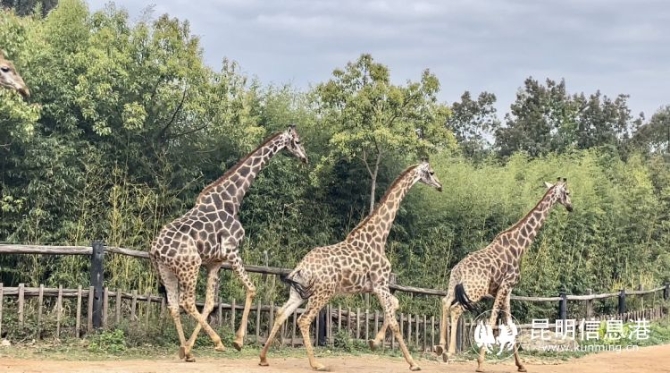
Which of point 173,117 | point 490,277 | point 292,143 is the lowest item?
point 490,277

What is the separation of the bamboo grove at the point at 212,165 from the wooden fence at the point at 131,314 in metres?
0.93

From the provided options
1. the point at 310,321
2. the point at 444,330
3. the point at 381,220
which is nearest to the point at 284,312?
the point at 310,321

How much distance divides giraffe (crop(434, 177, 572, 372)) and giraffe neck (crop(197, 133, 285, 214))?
9.10ft

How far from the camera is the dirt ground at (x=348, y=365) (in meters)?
7.55

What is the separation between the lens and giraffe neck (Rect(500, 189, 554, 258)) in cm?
989

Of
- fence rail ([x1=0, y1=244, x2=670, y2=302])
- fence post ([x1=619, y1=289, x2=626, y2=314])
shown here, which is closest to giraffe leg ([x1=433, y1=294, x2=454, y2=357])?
fence rail ([x1=0, y1=244, x2=670, y2=302])

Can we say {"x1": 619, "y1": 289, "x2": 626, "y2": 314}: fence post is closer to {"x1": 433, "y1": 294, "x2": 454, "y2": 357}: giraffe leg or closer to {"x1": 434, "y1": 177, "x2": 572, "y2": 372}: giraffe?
{"x1": 434, "y1": 177, "x2": 572, "y2": 372}: giraffe

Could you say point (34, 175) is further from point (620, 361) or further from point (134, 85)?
point (620, 361)

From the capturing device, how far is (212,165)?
12.7 m

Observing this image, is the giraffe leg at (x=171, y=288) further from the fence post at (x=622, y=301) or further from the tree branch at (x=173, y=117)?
the fence post at (x=622, y=301)

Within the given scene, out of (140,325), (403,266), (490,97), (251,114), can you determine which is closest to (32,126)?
(140,325)

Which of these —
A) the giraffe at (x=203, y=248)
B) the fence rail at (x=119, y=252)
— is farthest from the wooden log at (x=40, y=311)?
the giraffe at (x=203, y=248)

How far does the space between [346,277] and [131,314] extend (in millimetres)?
2999

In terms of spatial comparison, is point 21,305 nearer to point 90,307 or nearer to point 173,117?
point 90,307
